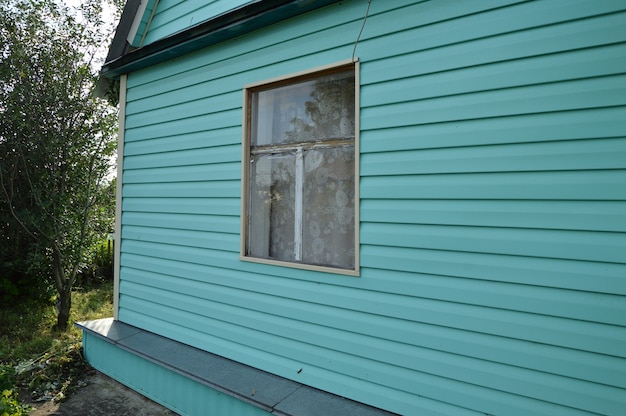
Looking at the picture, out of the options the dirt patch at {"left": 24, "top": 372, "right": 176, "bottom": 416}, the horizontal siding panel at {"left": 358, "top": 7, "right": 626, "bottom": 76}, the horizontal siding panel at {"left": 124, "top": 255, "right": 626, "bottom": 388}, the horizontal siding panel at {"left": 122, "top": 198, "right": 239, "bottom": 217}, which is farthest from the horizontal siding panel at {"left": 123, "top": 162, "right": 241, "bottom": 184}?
the dirt patch at {"left": 24, "top": 372, "right": 176, "bottom": 416}

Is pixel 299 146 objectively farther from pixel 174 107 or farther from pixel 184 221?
pixel 174 107

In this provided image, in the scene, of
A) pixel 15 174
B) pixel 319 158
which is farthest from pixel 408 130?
pixel 15 174

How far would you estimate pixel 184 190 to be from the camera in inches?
142

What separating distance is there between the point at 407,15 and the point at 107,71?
3487 mm

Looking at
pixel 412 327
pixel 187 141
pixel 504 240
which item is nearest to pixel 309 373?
pixel 412 327

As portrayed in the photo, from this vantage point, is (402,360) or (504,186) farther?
(402,360)

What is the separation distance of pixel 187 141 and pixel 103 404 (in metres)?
2.45

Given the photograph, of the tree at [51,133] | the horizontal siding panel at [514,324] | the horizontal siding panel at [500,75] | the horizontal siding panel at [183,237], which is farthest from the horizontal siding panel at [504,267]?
the tree at [51,133]

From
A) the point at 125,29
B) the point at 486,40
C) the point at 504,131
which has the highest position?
the point at 125,29

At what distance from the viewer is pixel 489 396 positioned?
2.02 meters

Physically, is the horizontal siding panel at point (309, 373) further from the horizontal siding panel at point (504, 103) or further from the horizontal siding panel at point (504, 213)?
the horizontal siding panel at point (504, 103)

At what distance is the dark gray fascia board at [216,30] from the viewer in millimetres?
2803

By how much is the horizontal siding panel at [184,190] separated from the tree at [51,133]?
89.1 inches

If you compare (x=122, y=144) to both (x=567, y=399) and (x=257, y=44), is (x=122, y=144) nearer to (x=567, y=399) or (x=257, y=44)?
(x=257, y=44)
